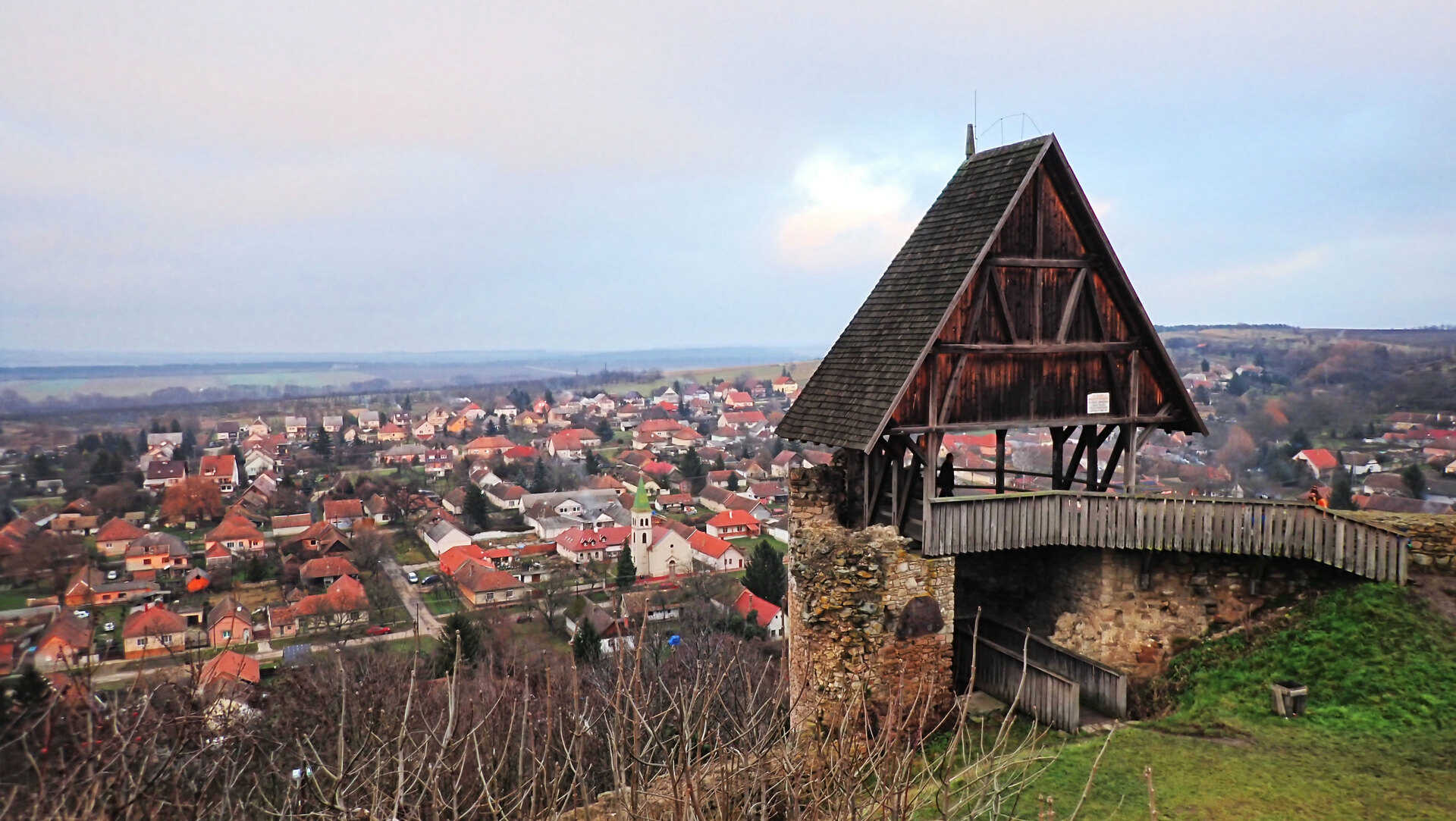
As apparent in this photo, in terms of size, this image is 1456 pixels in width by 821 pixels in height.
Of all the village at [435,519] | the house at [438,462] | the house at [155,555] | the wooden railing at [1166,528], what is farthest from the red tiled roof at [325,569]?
the wooden railing at [1166,528]

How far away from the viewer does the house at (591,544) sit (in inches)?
2953

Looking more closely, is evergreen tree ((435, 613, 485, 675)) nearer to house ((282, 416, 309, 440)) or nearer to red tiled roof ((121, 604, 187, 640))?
red tiled roof ((121, 604, 187, 640))

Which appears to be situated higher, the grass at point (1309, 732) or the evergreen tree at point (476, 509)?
the grass at point (1309, 732)

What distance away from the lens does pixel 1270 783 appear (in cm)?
823

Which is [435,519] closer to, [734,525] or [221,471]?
[734,525]

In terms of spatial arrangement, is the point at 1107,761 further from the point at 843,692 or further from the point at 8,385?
the point at 8,385

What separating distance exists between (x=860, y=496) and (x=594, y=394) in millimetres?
186567

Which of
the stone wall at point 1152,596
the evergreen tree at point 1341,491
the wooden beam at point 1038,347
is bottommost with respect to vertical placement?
the evergreen tree at point 1341,491

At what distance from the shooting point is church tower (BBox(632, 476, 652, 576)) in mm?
73438

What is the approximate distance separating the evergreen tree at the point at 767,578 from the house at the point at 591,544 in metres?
18.6

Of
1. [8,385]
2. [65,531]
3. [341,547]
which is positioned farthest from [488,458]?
[8,385]

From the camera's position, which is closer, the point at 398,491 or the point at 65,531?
the point at 65,531

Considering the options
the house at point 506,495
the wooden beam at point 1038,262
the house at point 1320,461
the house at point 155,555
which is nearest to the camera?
the wooden beam at point 1038,262

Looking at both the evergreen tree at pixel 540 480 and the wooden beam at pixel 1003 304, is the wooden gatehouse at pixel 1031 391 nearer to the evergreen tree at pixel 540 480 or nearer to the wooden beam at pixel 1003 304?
the wooden beam at pixel 1003 304
